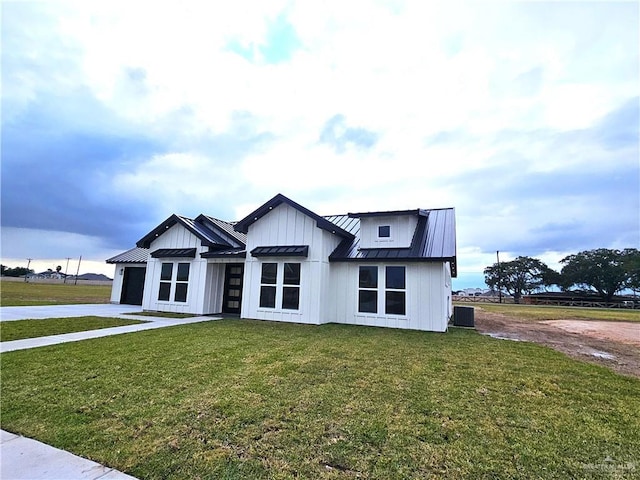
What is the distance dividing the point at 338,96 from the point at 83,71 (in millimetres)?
8933

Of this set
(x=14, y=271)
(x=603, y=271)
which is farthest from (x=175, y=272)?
(x=14, y=271)

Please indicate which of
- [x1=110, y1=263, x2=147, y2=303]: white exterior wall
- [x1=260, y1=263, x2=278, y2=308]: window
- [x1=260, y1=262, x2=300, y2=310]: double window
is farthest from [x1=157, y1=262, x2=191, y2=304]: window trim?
[x1=110, y1=263, x2=147, y2=303]: white exterior wall

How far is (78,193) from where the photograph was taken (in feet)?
49.8

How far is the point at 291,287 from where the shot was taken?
475 inches

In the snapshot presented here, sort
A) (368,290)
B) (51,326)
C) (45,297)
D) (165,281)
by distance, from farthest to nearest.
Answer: (45,297)
(165,281)
(368,290)
(51,326)

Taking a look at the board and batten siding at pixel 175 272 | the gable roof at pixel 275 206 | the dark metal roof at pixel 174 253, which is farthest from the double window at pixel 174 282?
the gable roof at pixel 275 206

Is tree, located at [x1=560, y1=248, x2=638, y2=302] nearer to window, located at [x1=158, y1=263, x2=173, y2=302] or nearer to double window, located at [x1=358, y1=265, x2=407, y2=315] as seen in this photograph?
double window, located at [x1=358, y1=265, x2=407, y2=315]

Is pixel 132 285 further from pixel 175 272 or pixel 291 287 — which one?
pixel 291 287

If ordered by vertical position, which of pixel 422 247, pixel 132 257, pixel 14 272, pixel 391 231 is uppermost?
pixel 391 231

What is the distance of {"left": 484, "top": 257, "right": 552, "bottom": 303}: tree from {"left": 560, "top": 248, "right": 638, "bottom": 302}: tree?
344 centimetres

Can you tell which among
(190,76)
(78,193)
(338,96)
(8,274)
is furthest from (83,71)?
(8,274)

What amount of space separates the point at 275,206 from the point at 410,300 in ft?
21.3

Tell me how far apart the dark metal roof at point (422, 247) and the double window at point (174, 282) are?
7381 millimetres

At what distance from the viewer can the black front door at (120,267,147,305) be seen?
60.0ft
